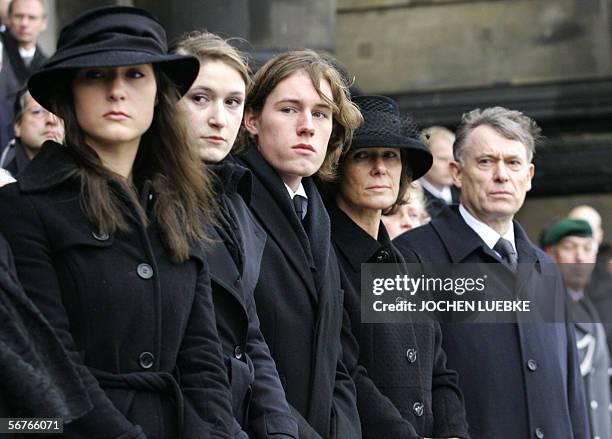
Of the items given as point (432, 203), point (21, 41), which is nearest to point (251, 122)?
point (432, 203)

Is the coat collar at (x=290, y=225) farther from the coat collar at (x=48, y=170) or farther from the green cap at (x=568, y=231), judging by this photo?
the green cap at (x=568, y=231)

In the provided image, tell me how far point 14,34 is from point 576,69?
717 centimetres

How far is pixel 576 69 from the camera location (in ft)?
52.1

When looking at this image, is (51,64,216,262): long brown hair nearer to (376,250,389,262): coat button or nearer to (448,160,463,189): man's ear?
(376,250,389,262): coat button

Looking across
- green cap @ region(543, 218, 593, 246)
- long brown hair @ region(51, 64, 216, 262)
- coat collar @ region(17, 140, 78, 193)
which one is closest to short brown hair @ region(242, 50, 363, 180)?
long brown hair @ region(51, 64, 216, 262)

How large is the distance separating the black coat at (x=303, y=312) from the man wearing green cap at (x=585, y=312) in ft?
8.96

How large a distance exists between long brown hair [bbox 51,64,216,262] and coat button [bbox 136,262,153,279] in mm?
114

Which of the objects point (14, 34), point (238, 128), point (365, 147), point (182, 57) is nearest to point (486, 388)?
point (365, 147)

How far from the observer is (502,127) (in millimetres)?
7484

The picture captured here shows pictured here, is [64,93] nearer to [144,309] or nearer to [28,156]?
[144,309]

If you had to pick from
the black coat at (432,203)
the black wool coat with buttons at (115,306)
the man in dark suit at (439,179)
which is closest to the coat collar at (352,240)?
the black wool coat with buttons at (115,306)

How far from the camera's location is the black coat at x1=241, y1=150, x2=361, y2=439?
571 centimetres

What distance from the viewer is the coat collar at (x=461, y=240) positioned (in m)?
7.11

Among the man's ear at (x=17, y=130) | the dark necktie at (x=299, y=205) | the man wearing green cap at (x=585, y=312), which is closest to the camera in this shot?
A: the dark necktie at (x=299, y=205)
